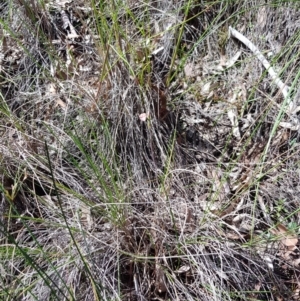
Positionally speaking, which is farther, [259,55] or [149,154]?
[259,55]

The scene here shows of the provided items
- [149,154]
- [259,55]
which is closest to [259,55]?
[259,55]

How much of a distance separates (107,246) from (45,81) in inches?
39.3

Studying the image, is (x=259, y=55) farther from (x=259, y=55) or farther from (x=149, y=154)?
(x=149, y=154)

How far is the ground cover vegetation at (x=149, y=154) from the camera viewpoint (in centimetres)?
189

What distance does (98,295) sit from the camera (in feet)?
5.61

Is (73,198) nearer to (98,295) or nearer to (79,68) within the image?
(98,295)

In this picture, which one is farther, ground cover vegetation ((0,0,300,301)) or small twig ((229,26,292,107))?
small twig ((229,26,292,107))

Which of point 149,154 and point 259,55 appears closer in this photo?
point 149,154

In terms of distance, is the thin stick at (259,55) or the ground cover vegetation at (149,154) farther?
the thin stick at (259,55)

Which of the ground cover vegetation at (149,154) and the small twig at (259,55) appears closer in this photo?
the ground cover vegetation at (149,154)

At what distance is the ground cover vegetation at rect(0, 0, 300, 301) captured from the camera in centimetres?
189

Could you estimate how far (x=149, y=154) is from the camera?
2.22 metres

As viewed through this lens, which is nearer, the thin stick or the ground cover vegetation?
the ground cover vegetation

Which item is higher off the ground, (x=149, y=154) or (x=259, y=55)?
(x=259, y=55)
